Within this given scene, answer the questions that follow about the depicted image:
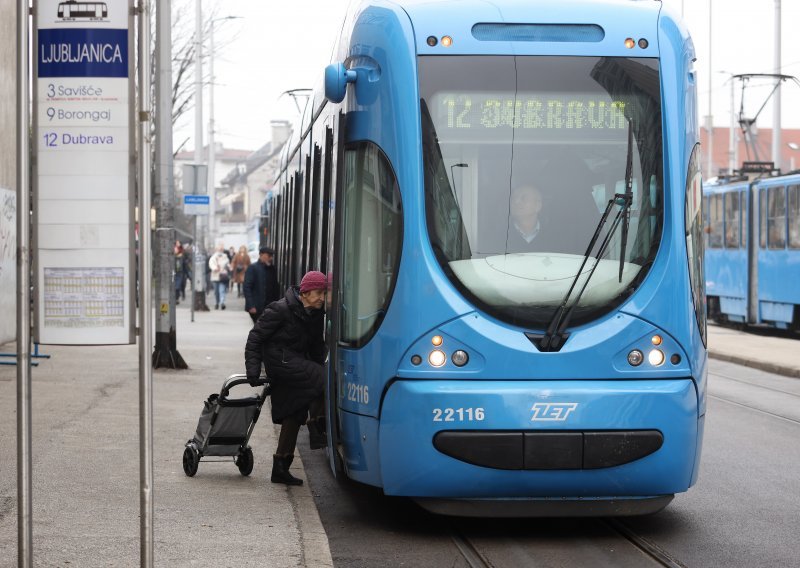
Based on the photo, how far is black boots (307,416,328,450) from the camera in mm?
10578

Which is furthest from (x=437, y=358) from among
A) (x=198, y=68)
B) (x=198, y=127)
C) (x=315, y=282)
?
(x=198, y=127)

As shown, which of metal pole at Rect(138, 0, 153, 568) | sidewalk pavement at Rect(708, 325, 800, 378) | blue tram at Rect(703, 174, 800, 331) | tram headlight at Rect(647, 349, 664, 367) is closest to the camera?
metal pole at Rect(138, 0, 153, 568)

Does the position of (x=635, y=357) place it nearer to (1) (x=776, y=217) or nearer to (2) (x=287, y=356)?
(2) (x=287, y=356)

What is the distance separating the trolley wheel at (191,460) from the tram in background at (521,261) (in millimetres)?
1733

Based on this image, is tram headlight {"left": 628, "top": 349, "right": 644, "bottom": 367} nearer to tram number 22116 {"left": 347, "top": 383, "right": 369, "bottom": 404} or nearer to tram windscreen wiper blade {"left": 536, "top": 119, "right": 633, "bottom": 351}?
tram windscreen wiper blade {"left": 536, "top": 119, "right": 633, "bottom": 351}

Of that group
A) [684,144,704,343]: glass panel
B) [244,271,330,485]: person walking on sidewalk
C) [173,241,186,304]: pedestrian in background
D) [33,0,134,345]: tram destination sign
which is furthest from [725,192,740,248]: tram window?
[33,0,134,345]: tram destination sign

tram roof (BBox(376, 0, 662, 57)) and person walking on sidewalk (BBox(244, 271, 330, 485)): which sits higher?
tram roof (BBox(376, 0, 662, 57))

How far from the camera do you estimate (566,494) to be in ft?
24.8

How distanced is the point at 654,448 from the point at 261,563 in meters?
2.18

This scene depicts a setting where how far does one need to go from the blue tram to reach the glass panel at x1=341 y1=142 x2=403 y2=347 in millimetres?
19454

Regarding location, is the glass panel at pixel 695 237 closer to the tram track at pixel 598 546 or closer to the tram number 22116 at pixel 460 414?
the tram track at pixel 598 546

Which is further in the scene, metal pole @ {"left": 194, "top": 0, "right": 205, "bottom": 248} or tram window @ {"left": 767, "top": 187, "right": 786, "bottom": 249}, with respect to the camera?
metal pole @ {"left": 194, "top": 0, "right": 205, "bottom": 248}

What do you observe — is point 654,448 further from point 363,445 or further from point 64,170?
point 64,170

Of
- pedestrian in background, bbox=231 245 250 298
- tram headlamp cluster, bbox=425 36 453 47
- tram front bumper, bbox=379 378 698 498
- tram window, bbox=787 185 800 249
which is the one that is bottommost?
tram front bumper, bbox=379 378 698 498
